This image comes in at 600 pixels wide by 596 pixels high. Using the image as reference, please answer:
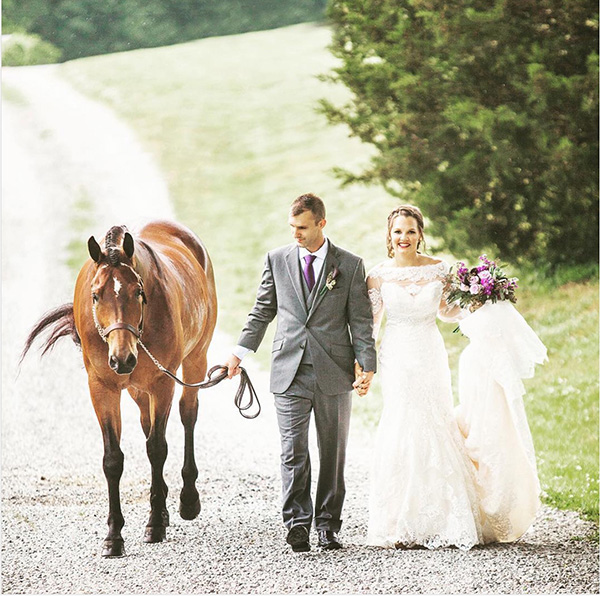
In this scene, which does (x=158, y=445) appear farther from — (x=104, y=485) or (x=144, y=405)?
(x=104, y=485)

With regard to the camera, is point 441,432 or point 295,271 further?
point 441,432

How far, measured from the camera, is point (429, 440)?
4.37 meters

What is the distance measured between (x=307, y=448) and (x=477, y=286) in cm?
109

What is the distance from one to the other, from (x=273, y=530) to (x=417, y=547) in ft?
2.63

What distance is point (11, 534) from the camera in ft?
16.4

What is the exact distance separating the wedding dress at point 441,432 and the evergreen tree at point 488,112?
12.2ft

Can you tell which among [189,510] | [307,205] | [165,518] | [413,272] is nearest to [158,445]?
[165,518]

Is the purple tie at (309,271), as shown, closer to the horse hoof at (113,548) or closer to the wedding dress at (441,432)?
the wedding dress at (441,432)

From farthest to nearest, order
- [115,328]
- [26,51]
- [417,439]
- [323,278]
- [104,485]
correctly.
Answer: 1. [26,51]
2. [104,485]
3. [417,439]
4. [323,278]
5. [115,328]

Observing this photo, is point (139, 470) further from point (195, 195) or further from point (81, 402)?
point (195, 195)

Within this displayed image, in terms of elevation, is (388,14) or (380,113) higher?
(388,14)

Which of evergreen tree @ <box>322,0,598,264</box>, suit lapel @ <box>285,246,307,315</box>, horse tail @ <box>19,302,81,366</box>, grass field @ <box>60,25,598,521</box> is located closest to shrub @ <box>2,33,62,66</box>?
grass field @ <box>60,25,598,521</box>

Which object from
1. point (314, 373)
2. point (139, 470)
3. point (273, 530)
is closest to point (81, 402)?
point (139, 470)

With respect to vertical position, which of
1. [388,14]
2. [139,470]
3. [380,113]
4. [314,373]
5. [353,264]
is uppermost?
[388,14]
